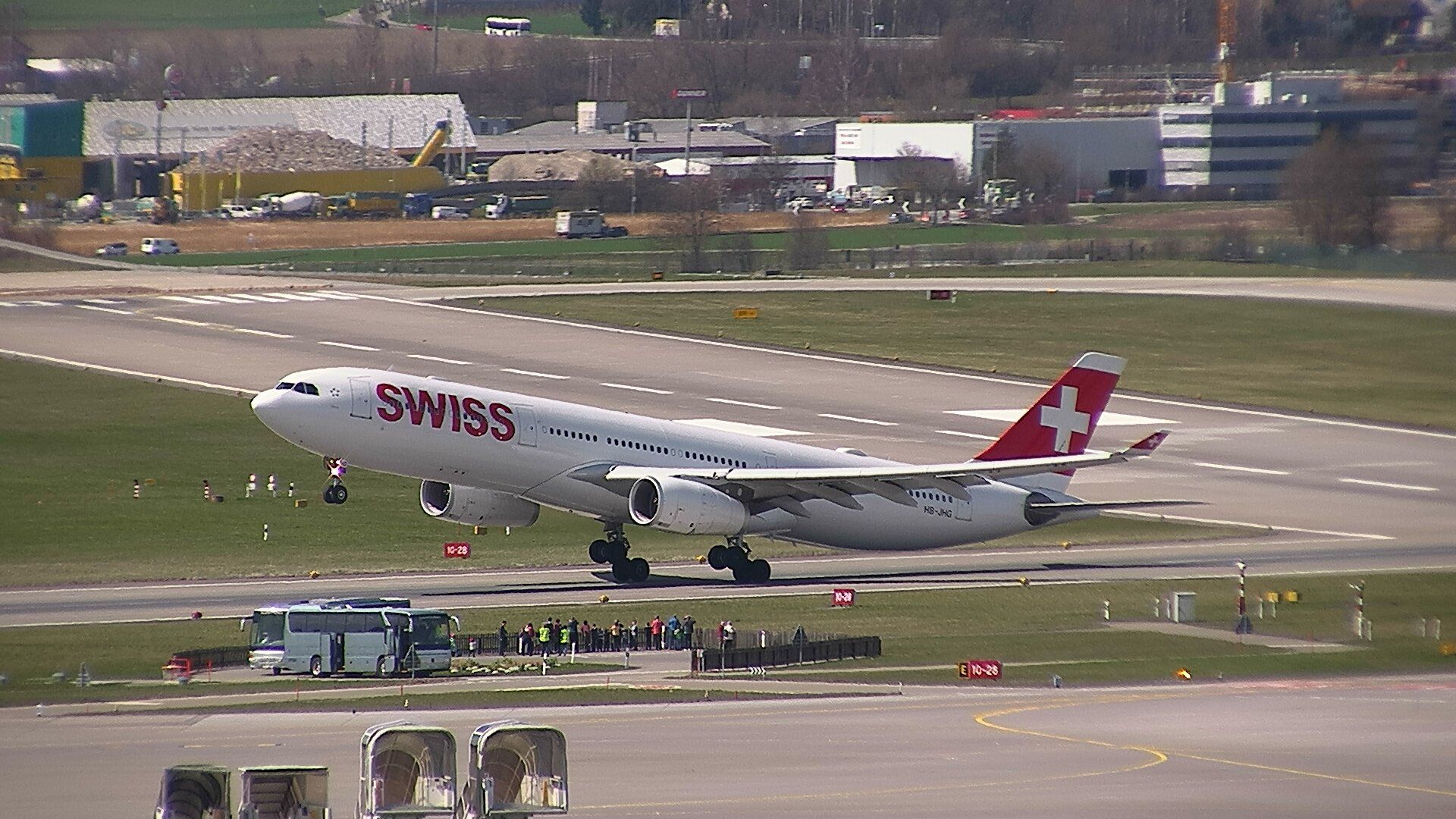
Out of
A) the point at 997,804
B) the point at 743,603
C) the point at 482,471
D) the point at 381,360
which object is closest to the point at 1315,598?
the point at 743,603

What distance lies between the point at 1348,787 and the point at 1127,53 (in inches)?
5741

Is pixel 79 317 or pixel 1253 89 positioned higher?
pixel 1253 89

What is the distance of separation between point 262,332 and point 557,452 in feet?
180

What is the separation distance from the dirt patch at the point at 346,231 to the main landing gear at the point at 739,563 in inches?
3464

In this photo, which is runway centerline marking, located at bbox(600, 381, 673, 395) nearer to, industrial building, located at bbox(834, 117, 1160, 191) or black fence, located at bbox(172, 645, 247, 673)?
black fence, located at bbox(172, 645, 247, 673)

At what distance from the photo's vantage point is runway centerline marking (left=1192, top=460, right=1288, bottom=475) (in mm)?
83438

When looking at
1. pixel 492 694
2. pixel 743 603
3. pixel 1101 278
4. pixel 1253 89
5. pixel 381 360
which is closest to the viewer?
pixel 492 694

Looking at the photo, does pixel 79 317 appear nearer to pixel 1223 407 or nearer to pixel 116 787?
pixel 1223 407

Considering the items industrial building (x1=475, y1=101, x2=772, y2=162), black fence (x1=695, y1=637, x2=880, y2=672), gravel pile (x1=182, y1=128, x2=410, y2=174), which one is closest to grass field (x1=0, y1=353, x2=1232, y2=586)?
black fence (x1=695, y1=637, x2=880, y2=672)

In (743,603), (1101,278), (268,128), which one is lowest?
(743,603)

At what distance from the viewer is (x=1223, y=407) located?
97.9 metres

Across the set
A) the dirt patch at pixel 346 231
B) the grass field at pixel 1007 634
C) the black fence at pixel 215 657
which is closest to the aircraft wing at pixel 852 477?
the grass field at pixel 1007 634

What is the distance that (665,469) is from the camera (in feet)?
199

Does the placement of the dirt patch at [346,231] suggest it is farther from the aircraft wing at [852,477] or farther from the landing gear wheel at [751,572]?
the aircraft wing at [852,477]
